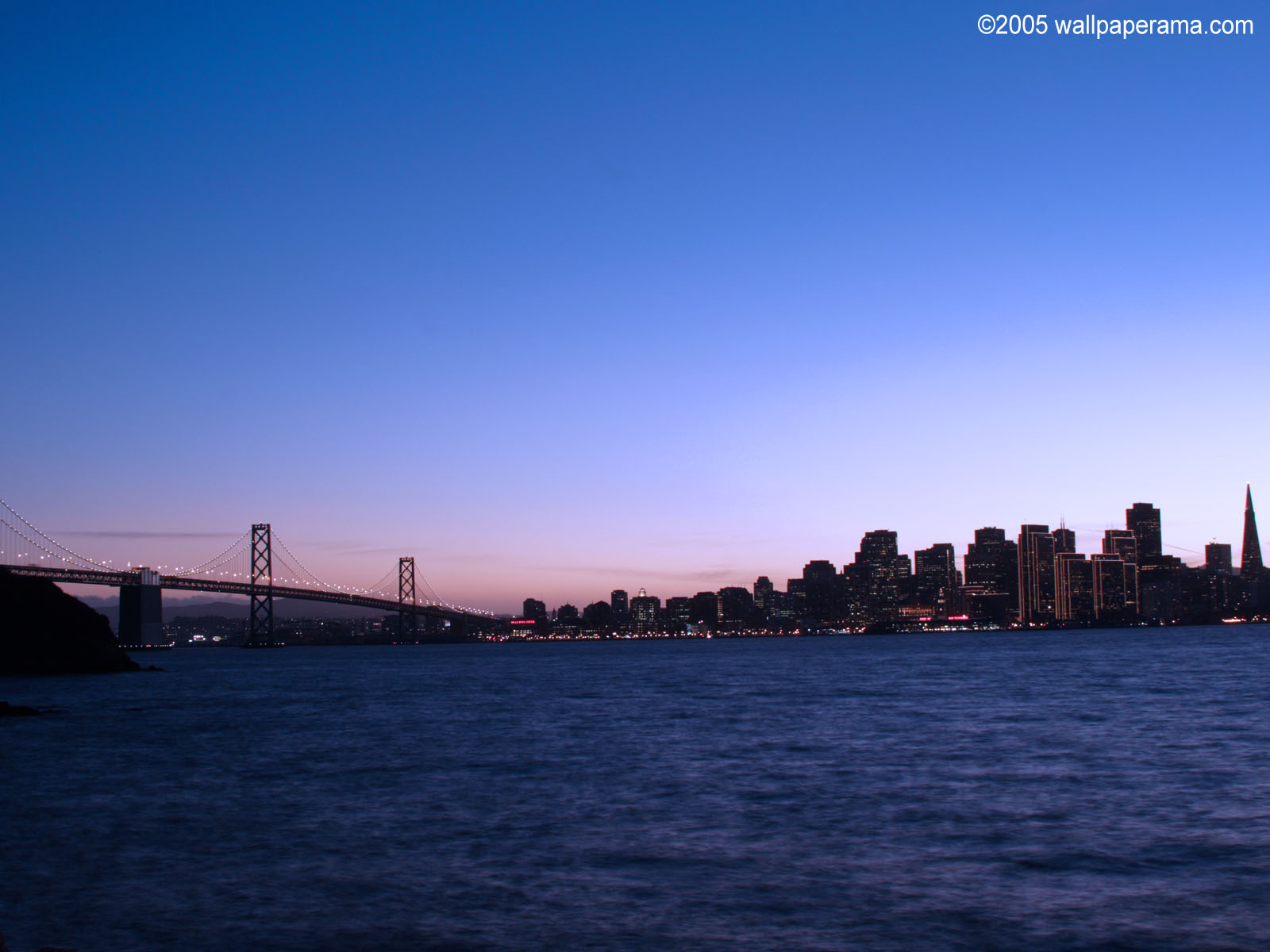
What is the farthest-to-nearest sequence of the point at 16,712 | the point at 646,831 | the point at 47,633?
the point at 47,633 → the point at 16,712 → the point at 646,831

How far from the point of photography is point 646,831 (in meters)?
17.9

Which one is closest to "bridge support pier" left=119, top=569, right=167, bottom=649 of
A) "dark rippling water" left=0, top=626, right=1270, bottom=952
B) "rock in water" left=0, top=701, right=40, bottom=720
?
"rock in water" left=0, top=701, right=40, bottom=720

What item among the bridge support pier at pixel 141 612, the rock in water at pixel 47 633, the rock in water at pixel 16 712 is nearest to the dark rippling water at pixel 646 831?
the rock in water at pixel 16 712

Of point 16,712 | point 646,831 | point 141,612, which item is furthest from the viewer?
point 141,612

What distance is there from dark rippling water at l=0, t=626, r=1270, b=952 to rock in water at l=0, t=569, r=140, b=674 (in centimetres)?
2957

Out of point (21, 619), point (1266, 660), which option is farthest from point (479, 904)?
point (1266, 660)

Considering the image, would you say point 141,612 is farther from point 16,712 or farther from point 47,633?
point 16,712

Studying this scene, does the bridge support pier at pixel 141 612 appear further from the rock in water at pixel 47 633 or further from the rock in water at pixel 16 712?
the rock in water at pixel 16 712

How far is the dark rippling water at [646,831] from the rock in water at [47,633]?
29.6 meters

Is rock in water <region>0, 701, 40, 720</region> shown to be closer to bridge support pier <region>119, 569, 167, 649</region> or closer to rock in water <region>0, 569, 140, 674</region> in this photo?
rock in water <region>0, 569, 140, 674</region>

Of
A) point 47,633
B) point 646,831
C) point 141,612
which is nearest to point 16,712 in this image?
point 47,633

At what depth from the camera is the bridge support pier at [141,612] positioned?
111188mm

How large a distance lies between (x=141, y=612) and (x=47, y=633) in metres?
48.4

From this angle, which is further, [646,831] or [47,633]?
[47,633]
